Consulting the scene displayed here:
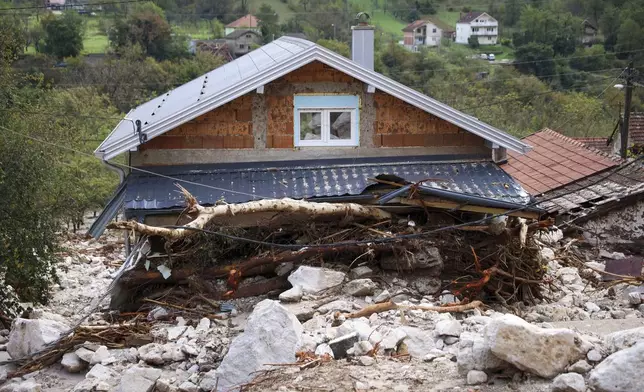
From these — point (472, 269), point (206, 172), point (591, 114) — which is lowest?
point (591, 114)

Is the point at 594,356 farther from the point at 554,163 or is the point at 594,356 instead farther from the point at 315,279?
the point at 554,163

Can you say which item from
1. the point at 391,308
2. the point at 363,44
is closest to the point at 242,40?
the point at 363,44

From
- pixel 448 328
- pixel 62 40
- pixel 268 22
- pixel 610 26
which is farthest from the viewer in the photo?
pixel 268 22

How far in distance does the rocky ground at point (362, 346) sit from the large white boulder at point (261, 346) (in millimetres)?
13

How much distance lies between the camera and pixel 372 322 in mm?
10062

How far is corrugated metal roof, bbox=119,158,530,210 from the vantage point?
13.1 m

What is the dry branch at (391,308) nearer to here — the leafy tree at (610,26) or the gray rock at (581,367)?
the gray rock at (581,367)

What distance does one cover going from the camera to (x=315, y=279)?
38.3ft

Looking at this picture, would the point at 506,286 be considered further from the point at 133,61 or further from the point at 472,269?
the point at 133,61

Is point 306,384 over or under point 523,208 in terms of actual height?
under

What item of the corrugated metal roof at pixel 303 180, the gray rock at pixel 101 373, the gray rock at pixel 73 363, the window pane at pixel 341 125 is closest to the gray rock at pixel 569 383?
the gray rock at pixel 101 373

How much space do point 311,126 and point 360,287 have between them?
4.08 meters

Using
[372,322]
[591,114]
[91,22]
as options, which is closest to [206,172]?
[372,322]

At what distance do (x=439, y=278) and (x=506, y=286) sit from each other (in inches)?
45.0
